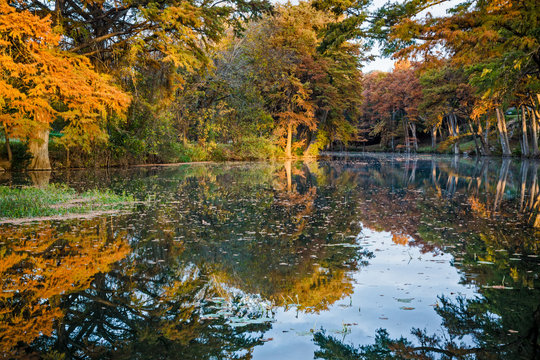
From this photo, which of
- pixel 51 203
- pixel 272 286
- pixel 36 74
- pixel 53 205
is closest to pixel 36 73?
pixel 36 74

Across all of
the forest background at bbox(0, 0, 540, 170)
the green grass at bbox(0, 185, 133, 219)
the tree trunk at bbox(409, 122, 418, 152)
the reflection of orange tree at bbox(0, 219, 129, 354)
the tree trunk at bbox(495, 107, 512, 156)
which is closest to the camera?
the reflection of orange tree at bbox(0, 219, 129, 354)

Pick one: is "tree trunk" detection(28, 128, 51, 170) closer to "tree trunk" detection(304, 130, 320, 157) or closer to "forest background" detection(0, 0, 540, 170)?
"forest background" detection(0, 0, 540, 170)

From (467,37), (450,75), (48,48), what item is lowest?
(48,48)

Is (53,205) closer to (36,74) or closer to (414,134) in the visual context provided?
(36,74)

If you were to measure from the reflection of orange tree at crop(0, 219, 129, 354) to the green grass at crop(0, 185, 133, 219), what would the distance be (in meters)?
1.56

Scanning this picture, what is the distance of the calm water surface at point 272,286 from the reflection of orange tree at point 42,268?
3 cm

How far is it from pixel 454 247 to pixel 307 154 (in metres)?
43.1

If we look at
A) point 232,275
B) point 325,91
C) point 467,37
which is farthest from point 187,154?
point 232,275

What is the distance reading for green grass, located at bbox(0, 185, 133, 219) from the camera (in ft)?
32.1

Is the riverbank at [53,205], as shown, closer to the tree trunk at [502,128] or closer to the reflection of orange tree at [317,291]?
the reflection of orange tree at [317,291]

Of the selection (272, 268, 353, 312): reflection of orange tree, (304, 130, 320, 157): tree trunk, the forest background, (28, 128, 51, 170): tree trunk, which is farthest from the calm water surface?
(304, 130, 320, 157): tree trunk

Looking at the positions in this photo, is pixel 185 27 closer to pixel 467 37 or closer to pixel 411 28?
pixel 411 28

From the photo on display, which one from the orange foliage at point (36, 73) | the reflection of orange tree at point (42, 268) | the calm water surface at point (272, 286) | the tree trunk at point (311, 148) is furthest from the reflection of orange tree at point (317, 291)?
the tree trunk at point (311, 148)

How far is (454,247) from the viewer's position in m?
6.86
